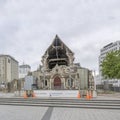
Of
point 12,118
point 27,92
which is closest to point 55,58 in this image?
point 27,92

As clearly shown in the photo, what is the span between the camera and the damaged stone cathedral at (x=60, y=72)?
67.7 metres

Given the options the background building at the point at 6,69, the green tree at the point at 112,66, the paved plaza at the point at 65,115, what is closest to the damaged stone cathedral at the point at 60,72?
the green tree at the point at 112,66

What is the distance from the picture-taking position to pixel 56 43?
74.6m

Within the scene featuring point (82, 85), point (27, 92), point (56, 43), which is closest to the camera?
point (27, 92)

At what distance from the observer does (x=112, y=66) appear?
6519cm

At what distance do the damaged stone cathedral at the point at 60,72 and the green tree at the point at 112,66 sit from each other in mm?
4859

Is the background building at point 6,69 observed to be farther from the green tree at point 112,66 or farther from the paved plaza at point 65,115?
the paved plaza at point 65,115

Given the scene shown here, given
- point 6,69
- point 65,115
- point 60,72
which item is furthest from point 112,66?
point 6,69

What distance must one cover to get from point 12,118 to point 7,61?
569 ft

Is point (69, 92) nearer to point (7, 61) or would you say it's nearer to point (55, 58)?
point (55, 58)

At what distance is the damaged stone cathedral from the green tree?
486 cm

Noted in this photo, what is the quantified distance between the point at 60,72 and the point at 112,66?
1096 centimetres

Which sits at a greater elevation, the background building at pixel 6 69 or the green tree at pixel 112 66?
the background building at pixel 6 69

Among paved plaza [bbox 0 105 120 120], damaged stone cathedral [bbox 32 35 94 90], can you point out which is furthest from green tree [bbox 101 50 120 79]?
paved plaza [bbox 0 105 120 120]
